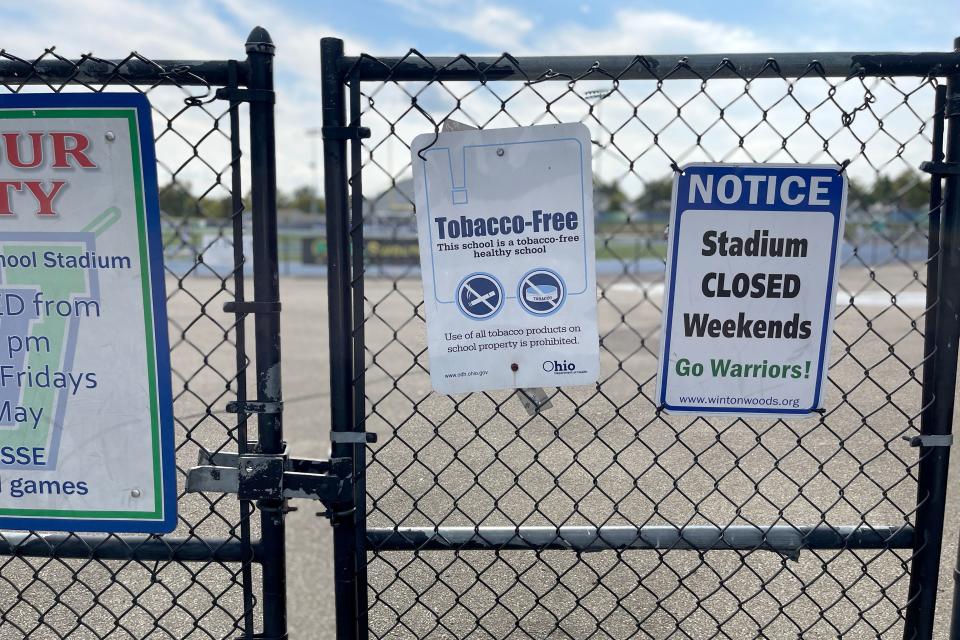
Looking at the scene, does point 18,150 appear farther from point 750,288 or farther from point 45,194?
point 750,288

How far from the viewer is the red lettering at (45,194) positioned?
5.74 ft

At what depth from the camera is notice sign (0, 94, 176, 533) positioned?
5.70 ft

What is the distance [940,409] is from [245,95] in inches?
79.0

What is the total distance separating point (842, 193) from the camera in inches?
72.4

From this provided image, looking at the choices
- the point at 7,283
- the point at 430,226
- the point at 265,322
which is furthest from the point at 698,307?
the point at 7,283

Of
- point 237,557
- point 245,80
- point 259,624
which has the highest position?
point 245,80

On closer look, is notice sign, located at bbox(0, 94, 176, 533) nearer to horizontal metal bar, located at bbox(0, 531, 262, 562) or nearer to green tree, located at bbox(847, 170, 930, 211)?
horizontal metal bar, located at bbox(0, 531, 262, 562)

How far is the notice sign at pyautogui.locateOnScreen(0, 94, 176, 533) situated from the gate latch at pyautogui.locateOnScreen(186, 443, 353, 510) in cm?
13

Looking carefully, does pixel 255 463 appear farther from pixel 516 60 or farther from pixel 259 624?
pixel 259 624

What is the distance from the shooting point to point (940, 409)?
196 cm

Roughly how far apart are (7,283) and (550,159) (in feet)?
4.56

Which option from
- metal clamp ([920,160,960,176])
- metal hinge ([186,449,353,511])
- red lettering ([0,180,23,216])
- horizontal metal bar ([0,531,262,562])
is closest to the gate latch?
metal hinge ([186,449,353,511])

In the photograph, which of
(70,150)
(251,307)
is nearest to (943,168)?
(251,307)

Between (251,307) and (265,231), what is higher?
(265,231)
